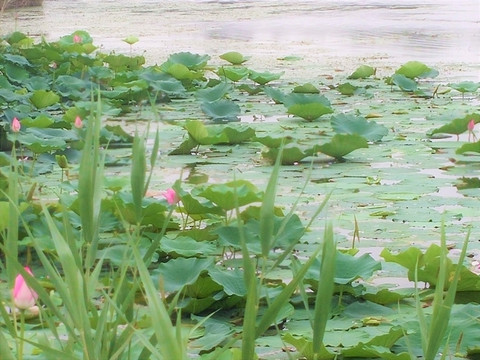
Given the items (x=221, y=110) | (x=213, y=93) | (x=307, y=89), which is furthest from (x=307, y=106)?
(x=307, y=89)

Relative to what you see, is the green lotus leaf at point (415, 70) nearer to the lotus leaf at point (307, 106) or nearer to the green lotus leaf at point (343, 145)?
the lotus leaf at point (307, 106)

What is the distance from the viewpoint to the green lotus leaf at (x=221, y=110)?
3.77 m

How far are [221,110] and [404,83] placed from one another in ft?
3.62

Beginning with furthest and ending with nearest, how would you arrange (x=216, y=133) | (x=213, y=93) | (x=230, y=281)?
Answer: (x=213, y=93) → (x=216, y=133) → (x=230, y=281)

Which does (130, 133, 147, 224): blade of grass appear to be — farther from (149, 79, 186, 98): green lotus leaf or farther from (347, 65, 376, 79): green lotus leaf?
(347, 65, 376, 79): green lotus leaf

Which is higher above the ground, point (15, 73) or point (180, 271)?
point (180, 271)

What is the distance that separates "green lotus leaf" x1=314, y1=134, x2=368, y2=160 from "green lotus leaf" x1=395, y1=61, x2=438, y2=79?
1.87 metres

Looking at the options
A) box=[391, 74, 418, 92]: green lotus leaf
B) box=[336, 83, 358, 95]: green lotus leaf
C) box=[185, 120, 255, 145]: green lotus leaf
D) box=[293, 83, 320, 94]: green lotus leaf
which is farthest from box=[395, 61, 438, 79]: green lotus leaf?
box=[185, 120, 255, 145]: green lotus leaf

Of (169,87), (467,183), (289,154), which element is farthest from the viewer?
(169,87)

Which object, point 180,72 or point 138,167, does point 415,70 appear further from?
point 138,167

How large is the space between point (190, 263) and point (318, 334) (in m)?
0.72

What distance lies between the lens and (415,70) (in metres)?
4.71

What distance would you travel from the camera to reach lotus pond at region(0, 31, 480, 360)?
3.32 ft

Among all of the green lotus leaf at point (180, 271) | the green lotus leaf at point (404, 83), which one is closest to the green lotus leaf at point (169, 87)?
the green lotus leaf at point (404, 83)
